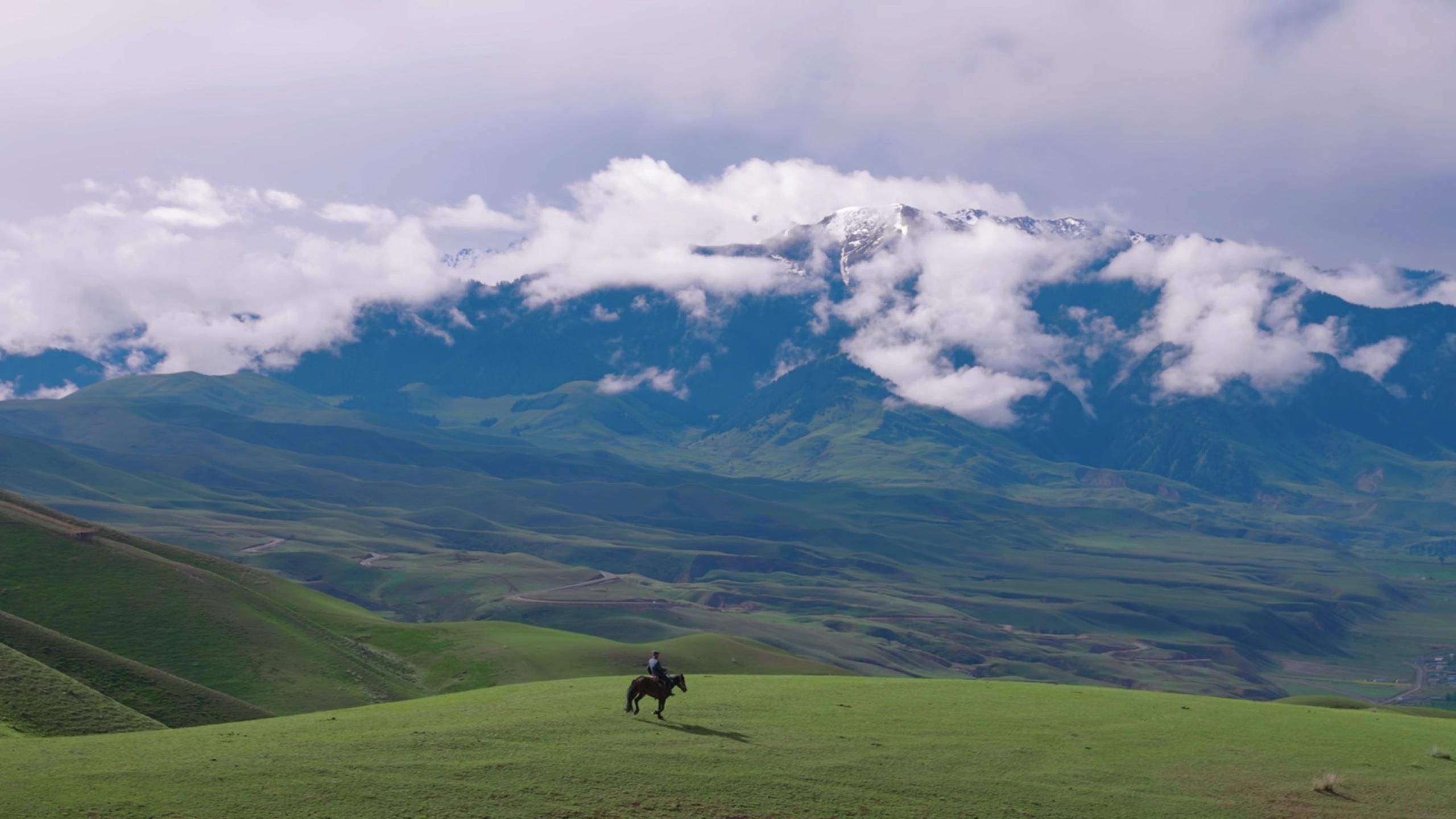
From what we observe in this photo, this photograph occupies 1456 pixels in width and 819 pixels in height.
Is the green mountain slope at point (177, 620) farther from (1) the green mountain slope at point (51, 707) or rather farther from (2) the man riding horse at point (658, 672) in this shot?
(2) the man riding horse at point (658, 672)

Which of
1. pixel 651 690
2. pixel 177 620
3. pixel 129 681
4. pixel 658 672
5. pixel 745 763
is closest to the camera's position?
pixel 745 763

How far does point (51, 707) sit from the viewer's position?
178 feet

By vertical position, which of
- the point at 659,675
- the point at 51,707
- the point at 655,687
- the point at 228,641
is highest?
the point at 659,675

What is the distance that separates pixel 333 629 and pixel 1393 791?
10082 centimetres

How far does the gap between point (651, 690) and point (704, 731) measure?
2.61m

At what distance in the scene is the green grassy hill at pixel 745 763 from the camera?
3575 centimetres

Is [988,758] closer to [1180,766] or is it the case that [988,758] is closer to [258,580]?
[1180,766]

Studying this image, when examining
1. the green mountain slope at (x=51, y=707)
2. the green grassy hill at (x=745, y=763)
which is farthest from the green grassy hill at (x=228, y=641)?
the green grassy hill at (x=745, y=763)

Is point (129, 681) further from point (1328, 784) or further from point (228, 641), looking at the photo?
point (1328, 784)

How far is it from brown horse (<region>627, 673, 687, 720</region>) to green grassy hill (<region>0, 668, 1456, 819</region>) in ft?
2.31

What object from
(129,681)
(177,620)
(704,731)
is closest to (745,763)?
(704,731)

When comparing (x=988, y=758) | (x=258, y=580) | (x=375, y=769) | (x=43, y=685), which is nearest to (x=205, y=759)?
(x=375, y=769)

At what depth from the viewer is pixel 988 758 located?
1818 inches

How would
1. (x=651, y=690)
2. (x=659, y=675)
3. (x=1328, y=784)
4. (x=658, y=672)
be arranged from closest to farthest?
1. (x=1328, y=784)
2. (x=651, y=690)
3. (x=659, y=675)
4. (x=658, y=672)
